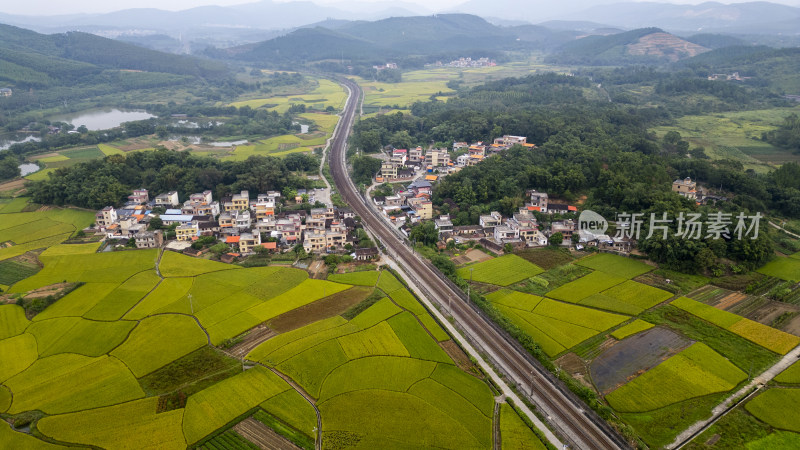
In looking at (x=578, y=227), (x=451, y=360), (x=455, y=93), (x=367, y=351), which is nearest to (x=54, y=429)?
(x=367, y=351)

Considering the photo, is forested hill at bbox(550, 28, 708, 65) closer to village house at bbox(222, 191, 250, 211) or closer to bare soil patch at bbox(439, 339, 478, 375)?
village house at bbox(222, 191, 250, 211)

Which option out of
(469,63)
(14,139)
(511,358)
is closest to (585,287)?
(511,358)

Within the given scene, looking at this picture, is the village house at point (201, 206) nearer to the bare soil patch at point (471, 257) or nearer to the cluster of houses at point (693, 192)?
the bare soil patch at point (471, 257)

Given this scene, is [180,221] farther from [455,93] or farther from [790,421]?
[455,93]

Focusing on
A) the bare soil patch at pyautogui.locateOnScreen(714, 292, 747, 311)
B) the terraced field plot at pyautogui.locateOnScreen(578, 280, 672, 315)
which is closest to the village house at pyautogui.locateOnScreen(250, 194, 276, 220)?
the terraced field plot at pyautogui.locateOnScreen(578, 280, 672, 315)

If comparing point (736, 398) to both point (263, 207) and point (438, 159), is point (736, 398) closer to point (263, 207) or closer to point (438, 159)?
point (263, 207)
